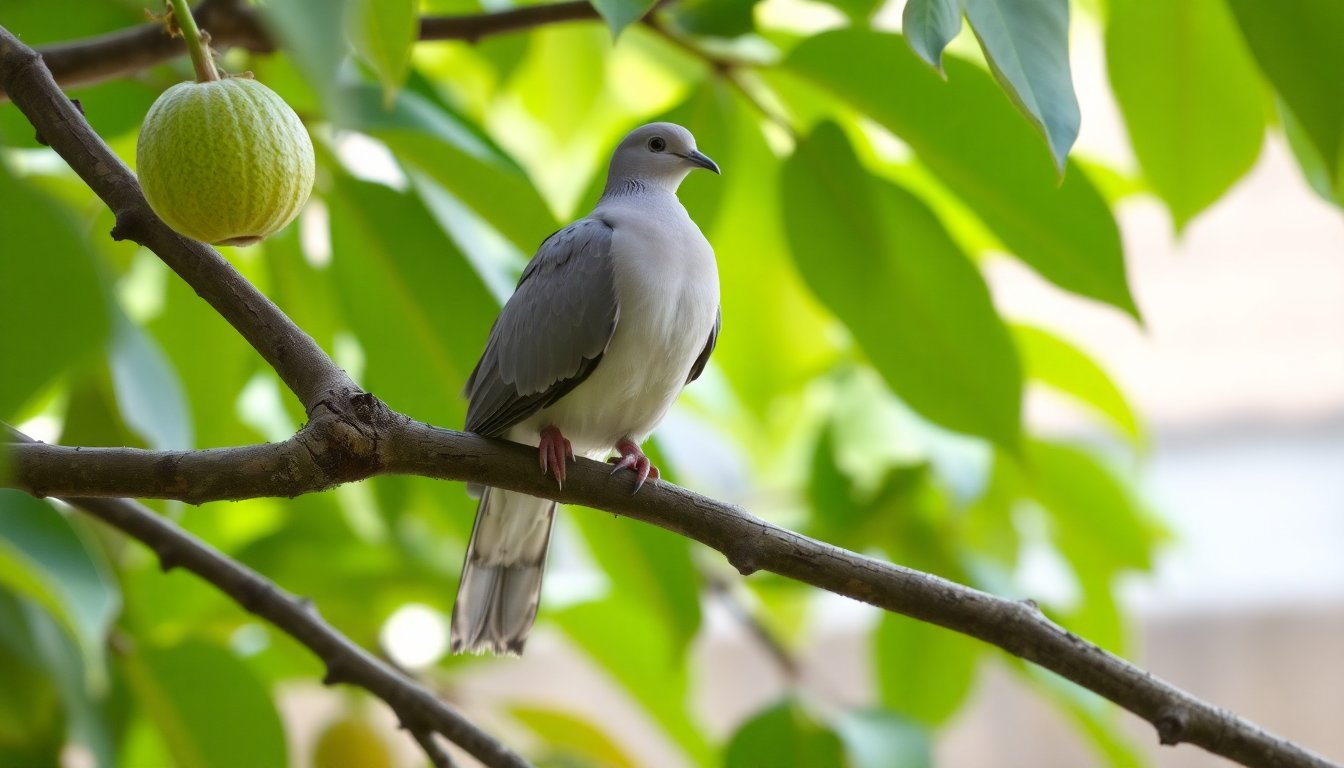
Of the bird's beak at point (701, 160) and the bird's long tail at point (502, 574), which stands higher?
the bird's beak at point (701, 160)

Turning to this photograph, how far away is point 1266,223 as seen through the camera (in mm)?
4492

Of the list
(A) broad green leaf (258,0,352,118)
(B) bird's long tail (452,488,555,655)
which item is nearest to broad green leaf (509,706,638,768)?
(B) bird's long tail (452,488,555,655)

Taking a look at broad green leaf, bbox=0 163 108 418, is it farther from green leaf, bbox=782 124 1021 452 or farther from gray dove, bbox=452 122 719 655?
green leaf, bbox=782 124 1021 452

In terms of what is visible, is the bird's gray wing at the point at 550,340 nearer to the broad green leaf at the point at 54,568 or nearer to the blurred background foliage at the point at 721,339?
the blurred background foliage at the point at 721,339

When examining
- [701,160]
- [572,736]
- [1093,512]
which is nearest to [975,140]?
[701,160]

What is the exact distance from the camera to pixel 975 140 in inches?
71.5

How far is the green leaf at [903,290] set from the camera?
1.86 m

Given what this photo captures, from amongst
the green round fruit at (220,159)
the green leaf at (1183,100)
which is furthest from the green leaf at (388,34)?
the green leaf at (1183,100)

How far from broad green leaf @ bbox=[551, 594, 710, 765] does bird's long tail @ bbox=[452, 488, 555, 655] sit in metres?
0.54

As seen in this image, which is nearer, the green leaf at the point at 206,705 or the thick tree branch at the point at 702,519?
the thick tree branch at the point at 702,519

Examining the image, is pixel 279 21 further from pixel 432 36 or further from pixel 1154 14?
pixel 1154 14

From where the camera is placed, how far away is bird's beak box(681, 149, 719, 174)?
188cm

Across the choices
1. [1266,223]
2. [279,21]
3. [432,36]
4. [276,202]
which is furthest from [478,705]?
[1266,223]

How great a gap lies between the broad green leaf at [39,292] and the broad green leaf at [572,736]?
55.5 inches
